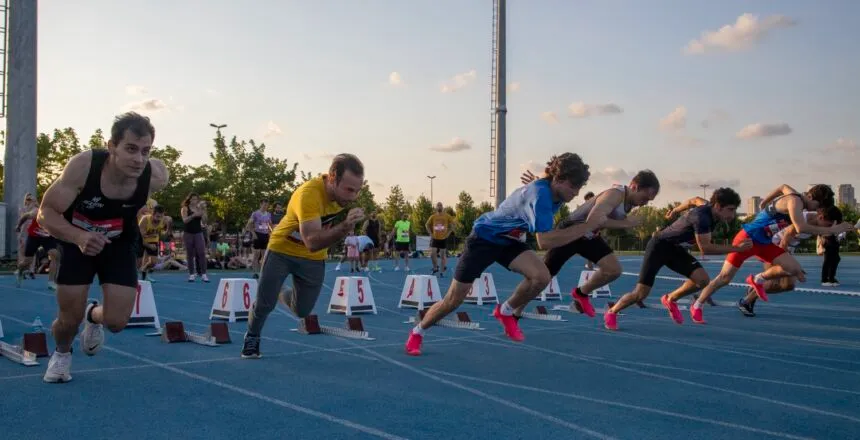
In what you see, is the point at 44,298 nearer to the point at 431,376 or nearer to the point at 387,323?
the point at 387,323

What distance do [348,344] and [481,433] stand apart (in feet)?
11.9

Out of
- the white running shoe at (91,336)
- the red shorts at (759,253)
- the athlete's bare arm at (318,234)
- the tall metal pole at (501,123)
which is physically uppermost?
the tall metal pole at (501,123)

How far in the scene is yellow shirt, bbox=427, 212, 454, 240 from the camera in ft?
66.1

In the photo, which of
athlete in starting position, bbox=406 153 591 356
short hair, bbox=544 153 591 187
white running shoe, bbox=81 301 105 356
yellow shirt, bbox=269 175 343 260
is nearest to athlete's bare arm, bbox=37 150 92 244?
white running shoe, bbox=81 301 105 356

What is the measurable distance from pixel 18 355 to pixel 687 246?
25.2 ft

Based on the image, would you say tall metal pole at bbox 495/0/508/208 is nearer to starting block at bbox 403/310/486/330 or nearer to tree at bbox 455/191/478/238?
starting block at bbox 403/310/486/330

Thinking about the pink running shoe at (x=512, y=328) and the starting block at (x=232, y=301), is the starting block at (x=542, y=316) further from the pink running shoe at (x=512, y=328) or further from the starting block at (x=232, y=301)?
the starting block at (x=232, y=301)

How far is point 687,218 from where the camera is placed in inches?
360

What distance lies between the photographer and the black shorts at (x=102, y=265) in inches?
Answer: 200

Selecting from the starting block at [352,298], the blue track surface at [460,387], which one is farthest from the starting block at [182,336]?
the starting block at [352,298]

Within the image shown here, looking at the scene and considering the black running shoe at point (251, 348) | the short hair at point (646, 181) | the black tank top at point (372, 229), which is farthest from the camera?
the black tank top at point (372, 229)

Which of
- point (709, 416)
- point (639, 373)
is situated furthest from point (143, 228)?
point (709, 416)

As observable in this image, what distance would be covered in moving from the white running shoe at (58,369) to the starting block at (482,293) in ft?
24.9

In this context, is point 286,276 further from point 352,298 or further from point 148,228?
point 148,228
